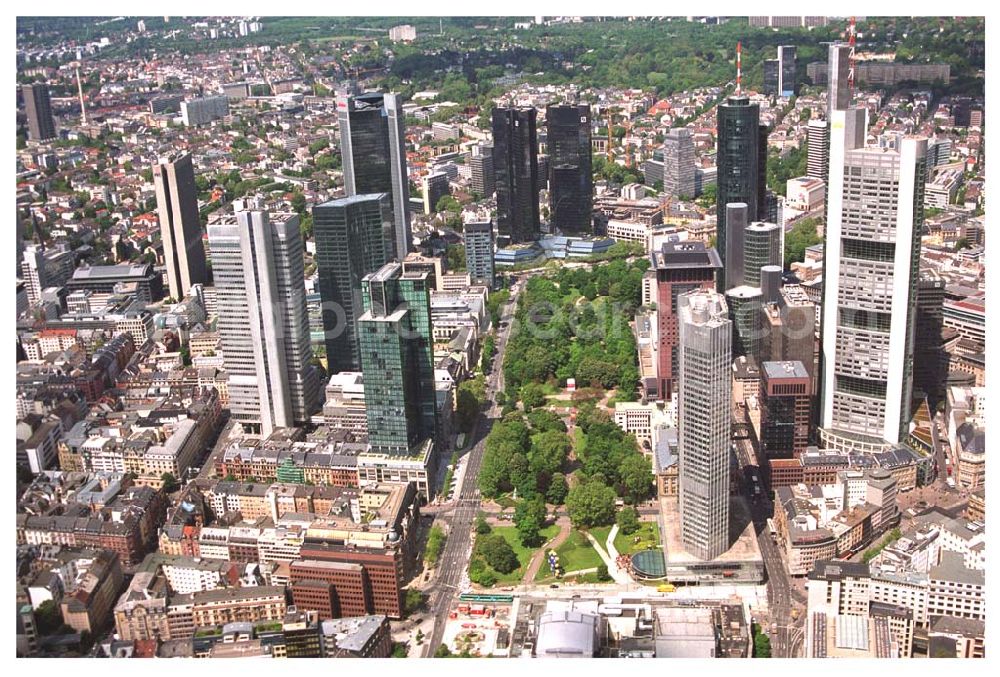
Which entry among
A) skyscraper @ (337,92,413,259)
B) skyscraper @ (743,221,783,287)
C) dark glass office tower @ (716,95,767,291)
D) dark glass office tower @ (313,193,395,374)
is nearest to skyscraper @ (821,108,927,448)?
skyscraper @ (743,221,783,287)

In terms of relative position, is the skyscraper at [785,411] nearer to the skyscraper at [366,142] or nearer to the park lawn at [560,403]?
the park lawn at [560,403]

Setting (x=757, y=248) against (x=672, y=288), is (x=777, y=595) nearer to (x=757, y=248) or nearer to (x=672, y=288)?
(x=672, y=288)

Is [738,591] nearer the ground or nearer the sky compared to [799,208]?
nearer the ground

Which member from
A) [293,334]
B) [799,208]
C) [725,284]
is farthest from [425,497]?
[799,208]

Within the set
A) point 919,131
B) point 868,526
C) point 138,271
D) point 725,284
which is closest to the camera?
point 868,526

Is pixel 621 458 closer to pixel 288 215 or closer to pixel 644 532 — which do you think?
pixel 644 532

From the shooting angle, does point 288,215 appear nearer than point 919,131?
Yes

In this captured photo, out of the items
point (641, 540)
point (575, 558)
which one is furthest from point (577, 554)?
point (641, 540)
